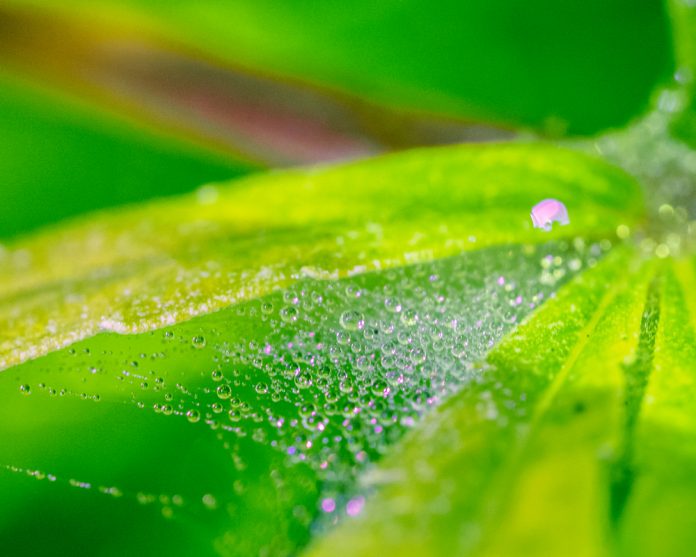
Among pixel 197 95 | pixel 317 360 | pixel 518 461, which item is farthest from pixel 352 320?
pixel 197 95

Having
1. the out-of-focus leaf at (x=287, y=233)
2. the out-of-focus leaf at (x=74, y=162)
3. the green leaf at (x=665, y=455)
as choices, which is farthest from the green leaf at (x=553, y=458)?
the out-of-focus leaf at (x=74, y=162)

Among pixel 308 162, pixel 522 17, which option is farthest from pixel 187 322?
pixel 522 17

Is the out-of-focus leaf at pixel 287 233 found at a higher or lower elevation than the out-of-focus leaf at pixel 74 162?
lower

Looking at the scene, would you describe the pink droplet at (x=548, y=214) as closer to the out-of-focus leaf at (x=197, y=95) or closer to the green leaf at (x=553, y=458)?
the green leaf at (x=553, y=458)

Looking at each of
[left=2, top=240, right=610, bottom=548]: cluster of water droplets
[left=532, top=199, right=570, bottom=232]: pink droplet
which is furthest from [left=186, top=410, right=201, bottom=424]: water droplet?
[left=532, top=199, right=570, bottom=232]: pink droplet

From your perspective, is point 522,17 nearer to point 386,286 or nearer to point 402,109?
point 402,109
